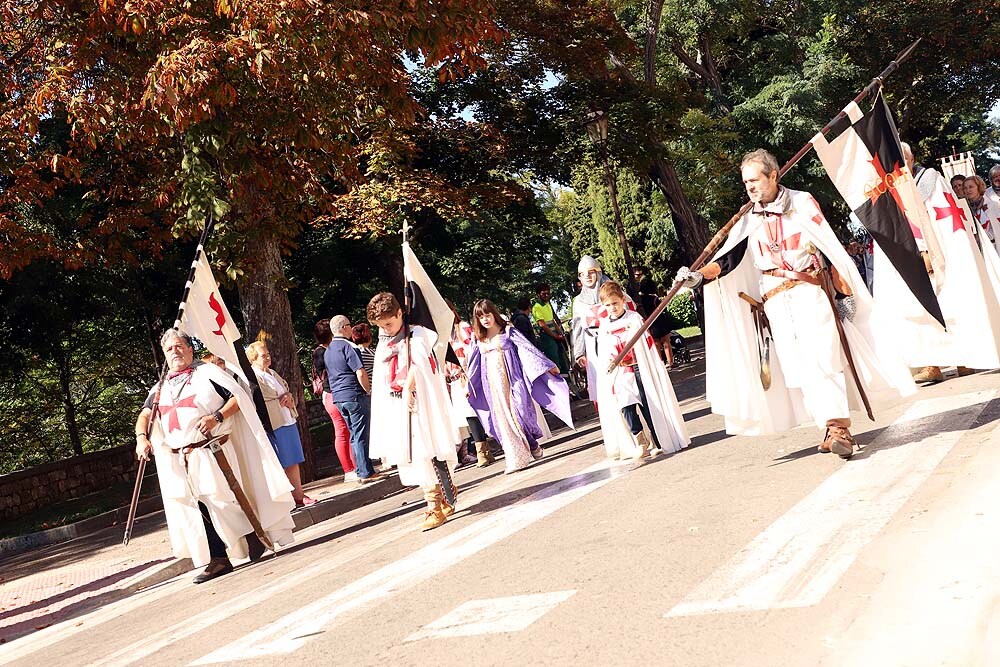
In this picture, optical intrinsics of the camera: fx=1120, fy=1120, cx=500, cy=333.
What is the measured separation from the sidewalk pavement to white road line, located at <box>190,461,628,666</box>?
343 cm

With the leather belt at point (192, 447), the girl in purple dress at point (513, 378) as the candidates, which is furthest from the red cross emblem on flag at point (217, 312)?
the girl in purple dress at point (513, 378)

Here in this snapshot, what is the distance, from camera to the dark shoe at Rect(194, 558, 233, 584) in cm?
955

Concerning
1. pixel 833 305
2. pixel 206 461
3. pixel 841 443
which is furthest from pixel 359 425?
pixel 841 443

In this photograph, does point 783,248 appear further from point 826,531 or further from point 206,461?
point 206,461

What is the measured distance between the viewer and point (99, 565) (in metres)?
11.8

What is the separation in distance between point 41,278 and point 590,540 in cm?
1794

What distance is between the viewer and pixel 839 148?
8242 millimetres

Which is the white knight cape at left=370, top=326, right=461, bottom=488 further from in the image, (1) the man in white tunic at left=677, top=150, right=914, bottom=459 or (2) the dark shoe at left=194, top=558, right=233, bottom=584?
(1) the man in white tunic at left=677, top=150, right=914, bottom=459

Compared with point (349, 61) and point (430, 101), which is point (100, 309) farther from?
point (349, 61)

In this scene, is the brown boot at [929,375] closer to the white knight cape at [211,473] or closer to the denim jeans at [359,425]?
the white knight cape at [211,473]

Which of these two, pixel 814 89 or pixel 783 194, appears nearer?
pixel 783 194

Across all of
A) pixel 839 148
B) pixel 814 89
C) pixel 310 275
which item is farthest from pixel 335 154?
pixel 814 89

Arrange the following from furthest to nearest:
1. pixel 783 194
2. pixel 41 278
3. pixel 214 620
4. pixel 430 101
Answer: pixel 430 101 → pixel 41 278 → pixel 783 194 → pixel 214 620

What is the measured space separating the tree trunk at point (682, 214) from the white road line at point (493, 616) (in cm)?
2211
